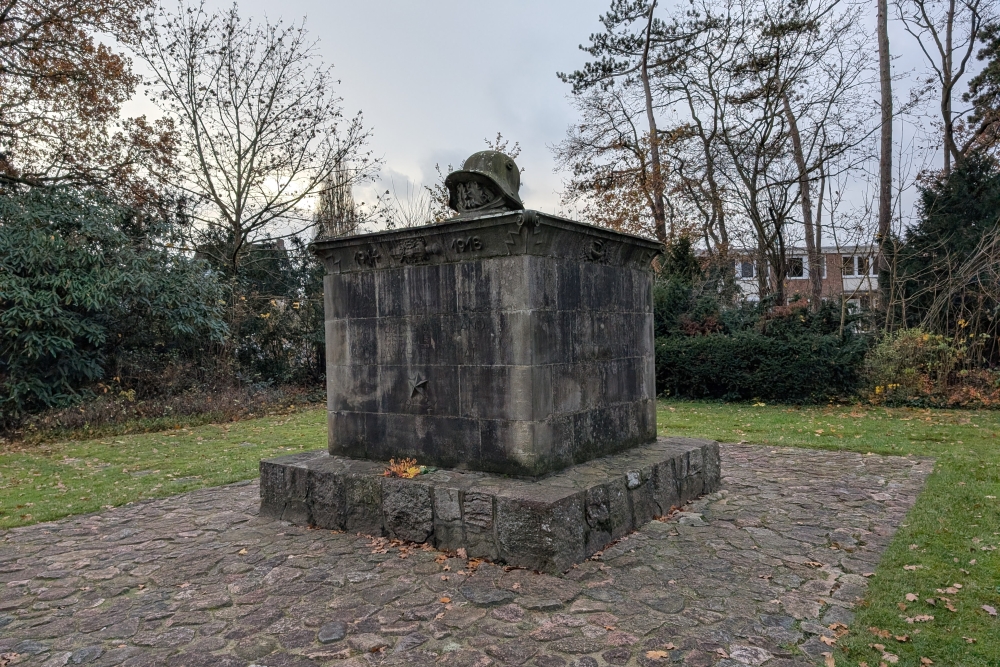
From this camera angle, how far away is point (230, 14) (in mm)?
16938

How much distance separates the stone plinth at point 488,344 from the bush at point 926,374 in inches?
366

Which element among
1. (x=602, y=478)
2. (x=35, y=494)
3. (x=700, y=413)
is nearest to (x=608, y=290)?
(x=602, y=478)

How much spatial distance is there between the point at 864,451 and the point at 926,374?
243 inches

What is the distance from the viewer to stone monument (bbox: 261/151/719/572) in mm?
4680

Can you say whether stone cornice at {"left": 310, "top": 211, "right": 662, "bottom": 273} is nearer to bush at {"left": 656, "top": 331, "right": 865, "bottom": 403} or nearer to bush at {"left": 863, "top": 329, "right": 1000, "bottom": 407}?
bush at {"left": 656, "top": 331, "right": 865, "bottom": 403}

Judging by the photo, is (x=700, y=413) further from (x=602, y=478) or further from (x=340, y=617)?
(x=340, y=617)

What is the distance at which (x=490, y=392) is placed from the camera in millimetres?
4996

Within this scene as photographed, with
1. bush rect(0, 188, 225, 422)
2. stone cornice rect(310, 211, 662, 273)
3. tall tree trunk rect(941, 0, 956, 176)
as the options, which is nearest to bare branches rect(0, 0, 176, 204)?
bush rect(0, 188, 225, 422)

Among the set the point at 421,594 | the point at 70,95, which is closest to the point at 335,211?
the point at 70,95

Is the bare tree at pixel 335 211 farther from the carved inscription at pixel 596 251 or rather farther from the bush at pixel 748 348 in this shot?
the carved inscription at pixel 596 251

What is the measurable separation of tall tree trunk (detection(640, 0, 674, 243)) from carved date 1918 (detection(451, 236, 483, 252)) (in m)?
17.0

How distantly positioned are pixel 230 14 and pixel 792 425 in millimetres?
16567

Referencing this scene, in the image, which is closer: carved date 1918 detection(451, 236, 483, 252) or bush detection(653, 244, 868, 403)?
carved date 1918 detection(451, 236, 483, 252)

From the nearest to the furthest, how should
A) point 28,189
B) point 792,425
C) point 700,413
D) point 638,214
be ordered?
point 792,425, point 700,413, point 28,189, point 638,214
